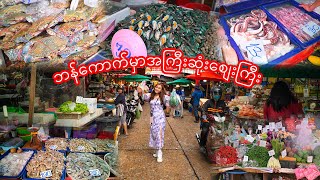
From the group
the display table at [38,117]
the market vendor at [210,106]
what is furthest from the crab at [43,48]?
the market vendor at [210,106]

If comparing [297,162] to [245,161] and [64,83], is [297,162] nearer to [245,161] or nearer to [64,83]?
[245,161]

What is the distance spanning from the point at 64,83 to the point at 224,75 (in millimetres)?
1329

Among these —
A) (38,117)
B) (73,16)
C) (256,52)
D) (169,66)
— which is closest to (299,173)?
(256,52)

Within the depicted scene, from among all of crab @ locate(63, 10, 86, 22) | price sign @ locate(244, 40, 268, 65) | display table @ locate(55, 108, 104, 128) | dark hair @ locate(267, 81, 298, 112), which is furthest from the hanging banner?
dark hair @ locate(267, 81, 298, 112)

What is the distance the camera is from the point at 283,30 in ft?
7.38

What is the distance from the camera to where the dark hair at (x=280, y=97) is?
10.9 feet

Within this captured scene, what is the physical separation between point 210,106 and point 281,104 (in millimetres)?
1039

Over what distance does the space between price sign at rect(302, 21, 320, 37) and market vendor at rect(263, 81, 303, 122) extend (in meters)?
1.09

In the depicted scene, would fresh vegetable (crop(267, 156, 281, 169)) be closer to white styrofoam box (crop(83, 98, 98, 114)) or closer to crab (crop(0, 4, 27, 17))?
white styrofoam box (crop(83, 98, 98, 114))

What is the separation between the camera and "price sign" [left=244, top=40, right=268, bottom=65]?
A: 2242 mm

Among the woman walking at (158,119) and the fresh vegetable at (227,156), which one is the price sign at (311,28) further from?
the woman walking at (158,119)

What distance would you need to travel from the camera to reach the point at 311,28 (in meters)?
2.26

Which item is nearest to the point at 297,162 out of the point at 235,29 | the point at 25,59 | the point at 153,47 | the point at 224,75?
the point at 224,75

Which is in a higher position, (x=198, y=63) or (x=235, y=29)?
(x=235, y=29)
